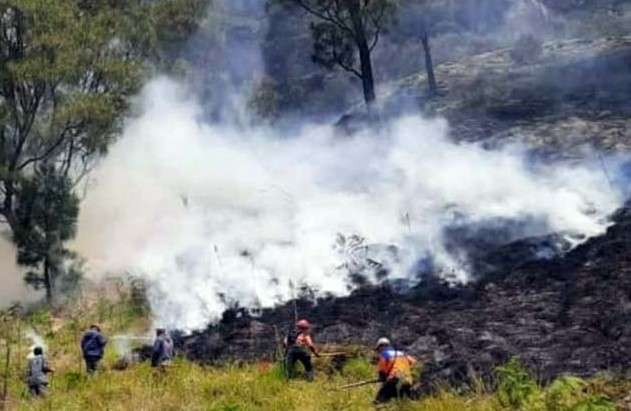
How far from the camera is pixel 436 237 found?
2141cm

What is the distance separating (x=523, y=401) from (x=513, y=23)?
43.9m

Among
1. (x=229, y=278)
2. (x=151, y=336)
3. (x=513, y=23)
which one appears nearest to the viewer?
(x=151, y=336)

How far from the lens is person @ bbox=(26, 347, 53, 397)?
1447cm

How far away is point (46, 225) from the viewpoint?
23.5 metres

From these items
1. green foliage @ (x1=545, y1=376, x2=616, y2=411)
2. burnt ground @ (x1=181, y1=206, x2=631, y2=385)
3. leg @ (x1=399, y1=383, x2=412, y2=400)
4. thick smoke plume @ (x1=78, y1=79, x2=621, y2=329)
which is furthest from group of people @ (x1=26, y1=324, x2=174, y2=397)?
green foliage @ (x1=545, y1=376, x2=616, y2=411)

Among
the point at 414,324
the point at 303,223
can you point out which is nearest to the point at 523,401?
the point at 414,324

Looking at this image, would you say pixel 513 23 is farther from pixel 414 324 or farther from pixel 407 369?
pixel 407 369

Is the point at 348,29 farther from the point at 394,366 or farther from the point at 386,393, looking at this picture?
the point at 386,393

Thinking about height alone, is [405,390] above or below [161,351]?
below

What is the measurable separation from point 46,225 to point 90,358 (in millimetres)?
8263

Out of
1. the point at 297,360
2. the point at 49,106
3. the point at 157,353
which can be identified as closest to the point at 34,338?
the point at 157,353

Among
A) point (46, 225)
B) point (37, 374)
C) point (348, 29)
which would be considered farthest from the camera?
point (348, 29)

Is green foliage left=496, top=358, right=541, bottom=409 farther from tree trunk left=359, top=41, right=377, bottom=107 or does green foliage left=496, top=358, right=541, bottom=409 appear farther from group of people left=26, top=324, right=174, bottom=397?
tree trunk left=359, top=41, right=377, bottom=107

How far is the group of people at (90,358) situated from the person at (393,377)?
494cm
